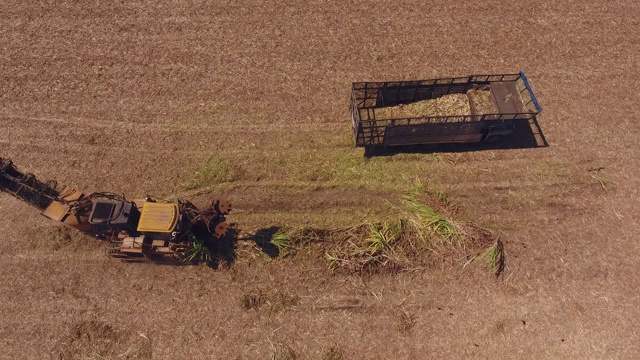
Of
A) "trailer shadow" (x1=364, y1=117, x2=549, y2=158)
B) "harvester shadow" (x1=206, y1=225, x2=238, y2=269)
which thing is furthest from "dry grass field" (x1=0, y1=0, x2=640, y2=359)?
"trailer shadow" (x1=364, y1=117, x2=549, y2=158)

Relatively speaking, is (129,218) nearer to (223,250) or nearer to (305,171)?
(223,250)

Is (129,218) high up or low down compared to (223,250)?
up

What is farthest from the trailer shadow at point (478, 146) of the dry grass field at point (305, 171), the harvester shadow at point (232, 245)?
the harvester shadow at point (232, 245)

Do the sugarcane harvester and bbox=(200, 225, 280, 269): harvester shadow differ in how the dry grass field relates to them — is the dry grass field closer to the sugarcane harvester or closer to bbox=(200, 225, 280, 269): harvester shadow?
bbox=(200, 225, 280, 269): harvester shadow

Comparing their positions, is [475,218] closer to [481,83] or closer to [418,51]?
[481,83]

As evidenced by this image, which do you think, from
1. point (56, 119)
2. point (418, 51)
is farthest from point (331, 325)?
point (56, 119)

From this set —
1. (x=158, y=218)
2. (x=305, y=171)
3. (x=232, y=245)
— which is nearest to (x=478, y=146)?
(x=305, y=171)
